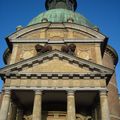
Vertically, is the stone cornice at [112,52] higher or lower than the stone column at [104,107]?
higher

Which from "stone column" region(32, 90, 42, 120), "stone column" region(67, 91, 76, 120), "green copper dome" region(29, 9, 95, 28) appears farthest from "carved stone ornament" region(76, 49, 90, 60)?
→ "stone column" region(32, 90, 42, 120)

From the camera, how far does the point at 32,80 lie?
2116 cm

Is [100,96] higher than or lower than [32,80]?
lower

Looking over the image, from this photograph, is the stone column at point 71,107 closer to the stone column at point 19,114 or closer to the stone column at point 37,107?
the stone column at point 37,107

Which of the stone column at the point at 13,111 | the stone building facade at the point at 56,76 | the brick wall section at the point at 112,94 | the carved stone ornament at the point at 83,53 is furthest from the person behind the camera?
the brick wall section at the point at 112,94


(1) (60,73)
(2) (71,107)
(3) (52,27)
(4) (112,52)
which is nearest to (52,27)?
(3) (52,27)

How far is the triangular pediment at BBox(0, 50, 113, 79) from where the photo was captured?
21.2 m

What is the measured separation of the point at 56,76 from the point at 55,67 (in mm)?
938

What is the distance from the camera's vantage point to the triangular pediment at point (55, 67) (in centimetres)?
2117

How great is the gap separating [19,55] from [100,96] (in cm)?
1091

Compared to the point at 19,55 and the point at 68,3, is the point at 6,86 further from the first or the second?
the point at 68,3

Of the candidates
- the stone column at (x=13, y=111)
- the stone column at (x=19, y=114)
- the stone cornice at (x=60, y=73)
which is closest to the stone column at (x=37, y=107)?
the stone cornice at (x=60, y=73)

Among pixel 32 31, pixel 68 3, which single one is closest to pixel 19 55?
pixel 32 31

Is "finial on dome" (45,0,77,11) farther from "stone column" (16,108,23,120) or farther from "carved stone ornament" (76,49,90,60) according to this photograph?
"stone column" (16,108,23,120)
